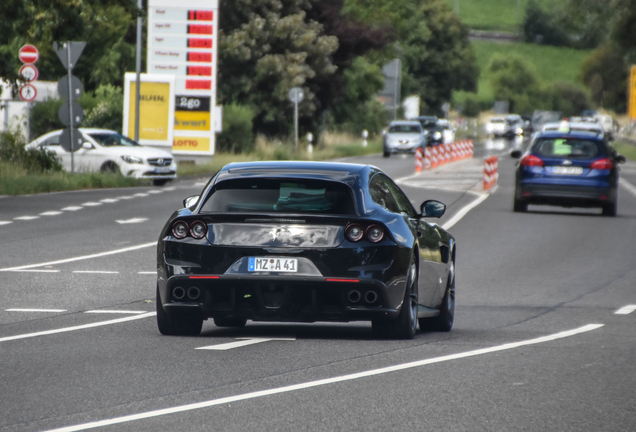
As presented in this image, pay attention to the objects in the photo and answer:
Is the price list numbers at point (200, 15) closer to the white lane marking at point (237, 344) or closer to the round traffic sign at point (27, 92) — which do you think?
the round traffic sign at point (27, 92)

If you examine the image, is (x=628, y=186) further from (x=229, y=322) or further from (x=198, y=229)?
(x=198, y=229)

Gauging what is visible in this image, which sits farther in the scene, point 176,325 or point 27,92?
point 27,92

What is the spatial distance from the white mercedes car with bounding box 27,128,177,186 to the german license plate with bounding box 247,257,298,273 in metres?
24.7

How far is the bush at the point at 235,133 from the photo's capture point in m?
50.4

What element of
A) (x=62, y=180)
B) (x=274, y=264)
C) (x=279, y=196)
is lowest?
(x=62, y=180)

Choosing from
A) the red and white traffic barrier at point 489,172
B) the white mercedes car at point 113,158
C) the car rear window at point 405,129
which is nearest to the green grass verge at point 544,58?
the car rear window at point 405,129

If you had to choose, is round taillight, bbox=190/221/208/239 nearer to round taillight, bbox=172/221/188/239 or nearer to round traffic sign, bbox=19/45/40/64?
round taillight, bbox=172/221/188/239

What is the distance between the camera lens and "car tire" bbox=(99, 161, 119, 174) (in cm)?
3403

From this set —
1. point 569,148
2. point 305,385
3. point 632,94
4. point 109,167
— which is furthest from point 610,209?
point 632,94

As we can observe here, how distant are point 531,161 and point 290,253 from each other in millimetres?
16466

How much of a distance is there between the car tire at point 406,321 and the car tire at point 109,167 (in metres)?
24.9

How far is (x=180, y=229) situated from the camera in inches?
367

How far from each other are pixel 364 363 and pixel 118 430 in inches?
100

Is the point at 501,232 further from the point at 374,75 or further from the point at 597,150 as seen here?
the point at 374,75
